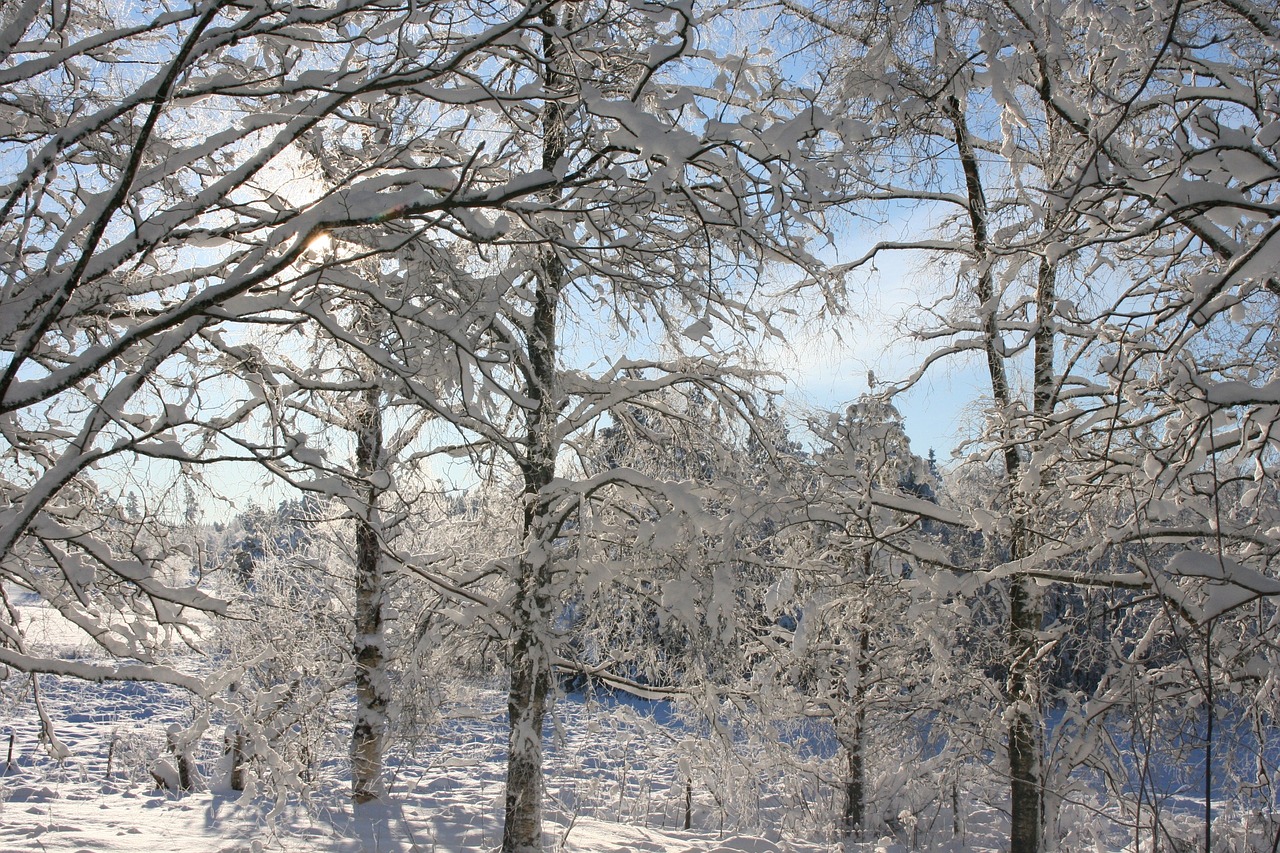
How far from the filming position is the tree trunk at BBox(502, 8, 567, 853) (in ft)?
16.5

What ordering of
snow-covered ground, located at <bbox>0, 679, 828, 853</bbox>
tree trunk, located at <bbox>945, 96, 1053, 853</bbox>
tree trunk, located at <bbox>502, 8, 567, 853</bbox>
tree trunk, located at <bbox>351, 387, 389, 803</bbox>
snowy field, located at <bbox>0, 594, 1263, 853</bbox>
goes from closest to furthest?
tree trunk, located at <bbox>502, 8, 567, 853</bbox> → tree trunk, located at <bbox>945, 96, 1053, 853</bbox> → snowy field, located at <bbox>0, 594, 1263, 853</bbox> → snow-covered ground, located at <bbox>0, 679, 828, 853</bbox> → tree trunk, located at <bbox>351, 387, 389, 803</bbox>

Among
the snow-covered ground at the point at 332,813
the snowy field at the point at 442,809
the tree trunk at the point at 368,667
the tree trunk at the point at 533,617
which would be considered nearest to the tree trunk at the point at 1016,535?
the snowy field at the point at 442,809

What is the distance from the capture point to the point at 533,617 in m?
5.14

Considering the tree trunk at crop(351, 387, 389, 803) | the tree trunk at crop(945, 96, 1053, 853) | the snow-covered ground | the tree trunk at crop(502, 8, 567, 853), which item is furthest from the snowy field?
the tree trunk at crop(945, 96, 1053, 853)

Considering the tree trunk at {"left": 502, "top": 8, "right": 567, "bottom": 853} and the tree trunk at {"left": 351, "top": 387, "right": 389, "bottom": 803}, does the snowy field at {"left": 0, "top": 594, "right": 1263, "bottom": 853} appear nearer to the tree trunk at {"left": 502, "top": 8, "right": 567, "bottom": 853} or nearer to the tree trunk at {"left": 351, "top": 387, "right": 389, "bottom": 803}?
the tree trunk at {"left": 502, "top": 8, "right": 567, "bottom": 853}

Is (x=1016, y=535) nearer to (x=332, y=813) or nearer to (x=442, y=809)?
(x=442, y=809)

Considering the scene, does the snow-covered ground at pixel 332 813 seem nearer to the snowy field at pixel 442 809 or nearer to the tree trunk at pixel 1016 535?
the snowy field at pixel 442 809

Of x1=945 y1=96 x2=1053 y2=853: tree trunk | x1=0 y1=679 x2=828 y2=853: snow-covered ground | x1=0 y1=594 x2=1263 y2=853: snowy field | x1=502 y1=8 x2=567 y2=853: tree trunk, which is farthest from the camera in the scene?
x1=0 y1=679 x2=828 y2=853: snow-covered ground

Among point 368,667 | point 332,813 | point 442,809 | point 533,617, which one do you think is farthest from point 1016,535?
point 332,813

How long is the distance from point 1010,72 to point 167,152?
384cm

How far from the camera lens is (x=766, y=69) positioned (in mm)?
4344

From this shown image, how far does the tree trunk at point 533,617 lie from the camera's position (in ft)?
16.5

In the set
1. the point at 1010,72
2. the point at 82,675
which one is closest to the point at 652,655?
the point at 82,675

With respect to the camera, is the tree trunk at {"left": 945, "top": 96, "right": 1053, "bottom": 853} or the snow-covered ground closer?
the tree trunk at {"left": 945, "top": 96, "right": 1053, "bottom": 853}
